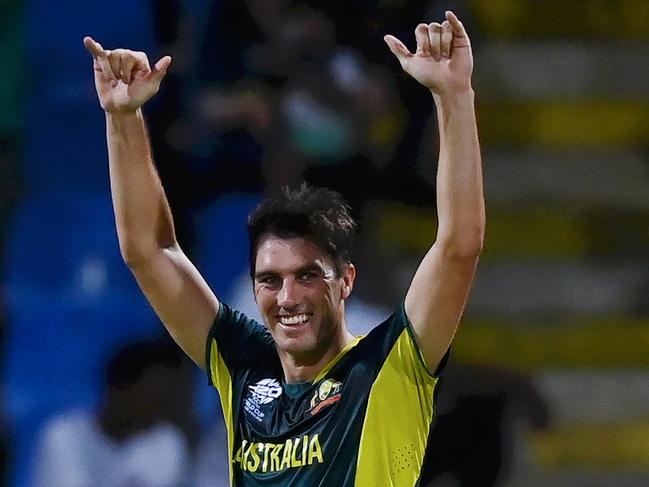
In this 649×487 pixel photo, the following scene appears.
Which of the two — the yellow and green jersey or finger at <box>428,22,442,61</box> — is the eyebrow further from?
finger at <box>428,22,442,61</box>

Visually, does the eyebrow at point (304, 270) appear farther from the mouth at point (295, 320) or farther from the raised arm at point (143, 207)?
the raised arm at point (143, 207)

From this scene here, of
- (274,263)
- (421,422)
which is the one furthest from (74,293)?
(421,422)

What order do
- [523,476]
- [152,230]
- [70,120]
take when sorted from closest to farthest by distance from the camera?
[152,230] < [523,476] < [70,120]

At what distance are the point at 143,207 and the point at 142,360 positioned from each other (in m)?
0.87

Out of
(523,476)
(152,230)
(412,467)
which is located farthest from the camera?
(523,476)

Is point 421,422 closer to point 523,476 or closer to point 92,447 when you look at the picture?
point 523,476

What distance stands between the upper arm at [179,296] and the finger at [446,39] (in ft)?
1.94

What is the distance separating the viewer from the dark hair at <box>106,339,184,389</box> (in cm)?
254

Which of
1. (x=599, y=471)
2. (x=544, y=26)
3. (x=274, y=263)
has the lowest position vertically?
(x=599, y=471)

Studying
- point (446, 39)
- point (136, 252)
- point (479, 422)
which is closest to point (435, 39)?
point (446, 39)

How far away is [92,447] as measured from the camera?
2541mm

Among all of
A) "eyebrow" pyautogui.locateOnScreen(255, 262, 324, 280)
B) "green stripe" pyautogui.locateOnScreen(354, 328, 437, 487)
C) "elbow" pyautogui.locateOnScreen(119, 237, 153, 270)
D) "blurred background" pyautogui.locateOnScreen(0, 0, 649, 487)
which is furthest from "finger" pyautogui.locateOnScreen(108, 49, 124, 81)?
"blurred background" pyautogui.locateOnScreen(0, 0, 649, 487)

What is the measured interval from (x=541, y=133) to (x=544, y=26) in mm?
284

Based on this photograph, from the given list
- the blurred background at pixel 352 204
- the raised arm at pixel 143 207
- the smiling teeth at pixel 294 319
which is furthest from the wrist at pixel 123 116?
the blurred background at pixel 352 204
